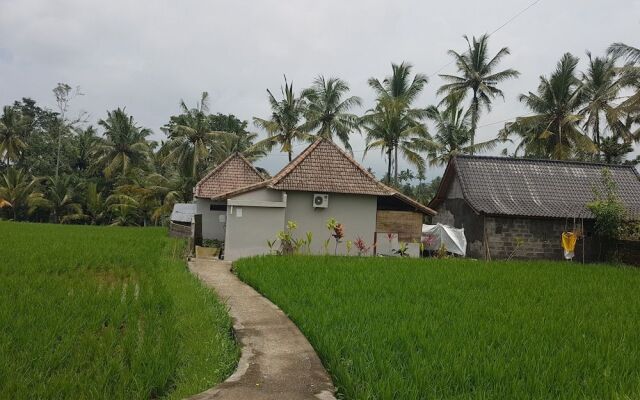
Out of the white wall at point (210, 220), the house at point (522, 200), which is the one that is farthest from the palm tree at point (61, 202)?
the house at point (522, 200)

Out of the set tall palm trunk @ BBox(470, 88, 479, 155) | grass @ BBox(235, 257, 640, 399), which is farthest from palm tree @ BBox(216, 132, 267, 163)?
grass @ BBox(235, 257, 640, 399)

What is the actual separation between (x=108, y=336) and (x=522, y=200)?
14495 millimetres

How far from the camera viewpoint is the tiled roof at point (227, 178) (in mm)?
19234

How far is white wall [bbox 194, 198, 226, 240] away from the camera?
19328mm

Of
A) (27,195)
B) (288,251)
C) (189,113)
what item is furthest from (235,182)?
(27,195)

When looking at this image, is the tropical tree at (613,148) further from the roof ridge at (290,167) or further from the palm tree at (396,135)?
the roof ridge at (290,167)

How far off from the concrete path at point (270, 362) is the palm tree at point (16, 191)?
29.0 m

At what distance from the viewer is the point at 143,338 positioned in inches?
186

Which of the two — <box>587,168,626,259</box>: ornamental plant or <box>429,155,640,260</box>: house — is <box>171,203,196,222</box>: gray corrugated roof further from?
<box>587,168,626,259</box>: ornamental plant

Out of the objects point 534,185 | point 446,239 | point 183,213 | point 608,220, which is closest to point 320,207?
point 446,239

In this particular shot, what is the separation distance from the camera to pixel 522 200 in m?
16.1

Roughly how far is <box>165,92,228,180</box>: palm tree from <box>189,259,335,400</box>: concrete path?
21240mm

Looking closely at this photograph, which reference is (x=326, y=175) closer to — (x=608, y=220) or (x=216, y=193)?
(x=216, y=193)

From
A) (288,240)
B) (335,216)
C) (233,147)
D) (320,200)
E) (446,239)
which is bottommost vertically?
(288,240)
